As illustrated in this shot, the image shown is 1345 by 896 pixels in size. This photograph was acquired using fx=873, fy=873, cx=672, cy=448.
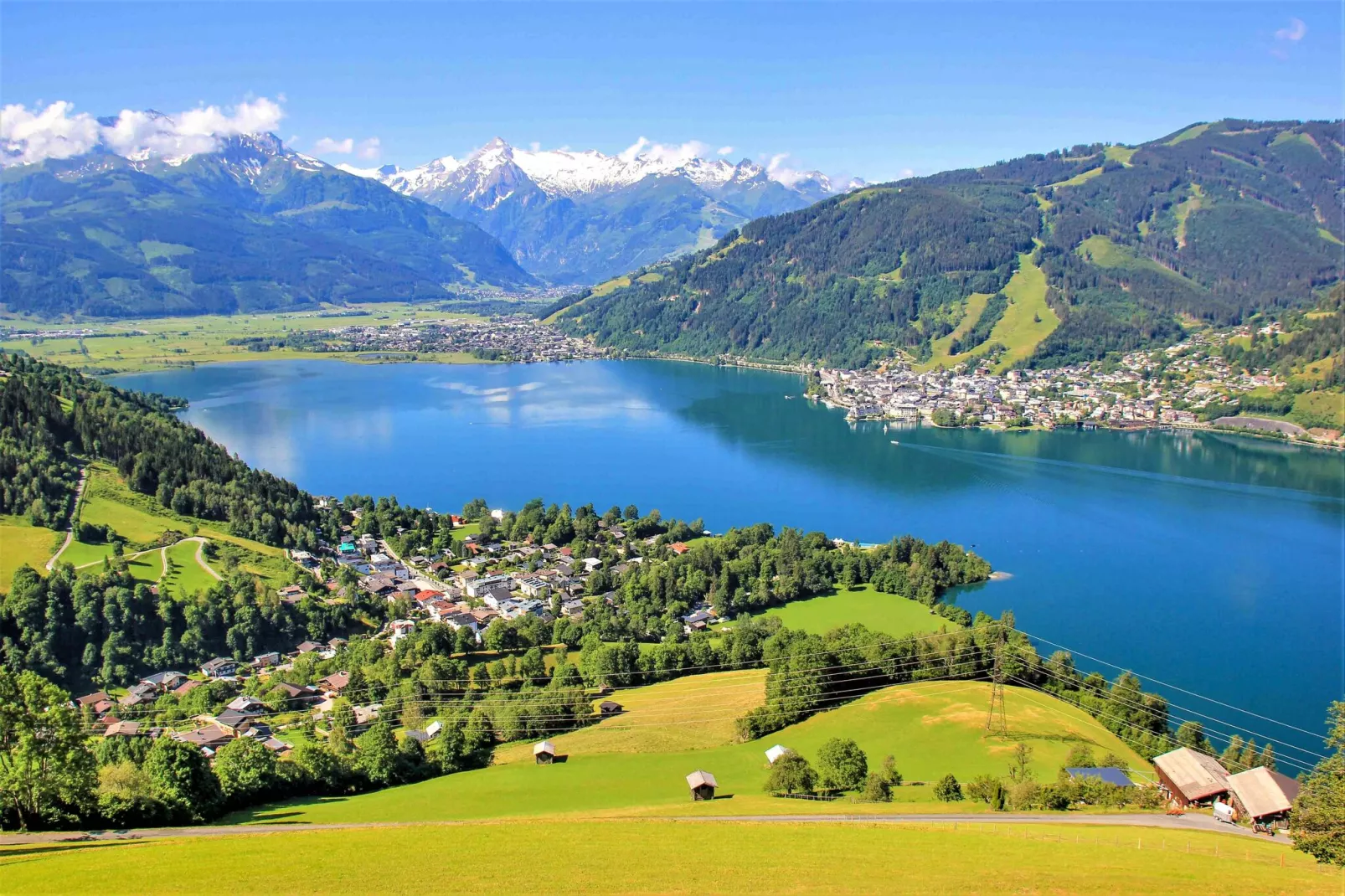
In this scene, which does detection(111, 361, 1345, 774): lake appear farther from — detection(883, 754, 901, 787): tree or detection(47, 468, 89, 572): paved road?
detection(47, 468, 89, 572): paved road

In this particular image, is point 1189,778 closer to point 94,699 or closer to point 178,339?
point 94,699

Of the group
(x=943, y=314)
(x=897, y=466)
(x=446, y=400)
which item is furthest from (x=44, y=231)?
(x=897, y=466)

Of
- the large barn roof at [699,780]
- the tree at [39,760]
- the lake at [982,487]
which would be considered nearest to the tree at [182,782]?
the tree at [39,760]

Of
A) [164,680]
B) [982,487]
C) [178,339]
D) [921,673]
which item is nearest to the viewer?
[921,673]

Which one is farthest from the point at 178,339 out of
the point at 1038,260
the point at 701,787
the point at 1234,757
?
the point at 1234,757

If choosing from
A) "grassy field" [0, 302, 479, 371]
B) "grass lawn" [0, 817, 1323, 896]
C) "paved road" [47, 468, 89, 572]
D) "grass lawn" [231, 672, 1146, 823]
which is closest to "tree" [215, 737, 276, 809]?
"grass lawn" [231, 672, 1146, 823]

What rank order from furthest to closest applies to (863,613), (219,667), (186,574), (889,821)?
1. (863,613)
2. (186,574)
3. (219,667)
4. (889,821)

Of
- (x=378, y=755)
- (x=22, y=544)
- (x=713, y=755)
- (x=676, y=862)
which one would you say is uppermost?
(x=676, y=862)
